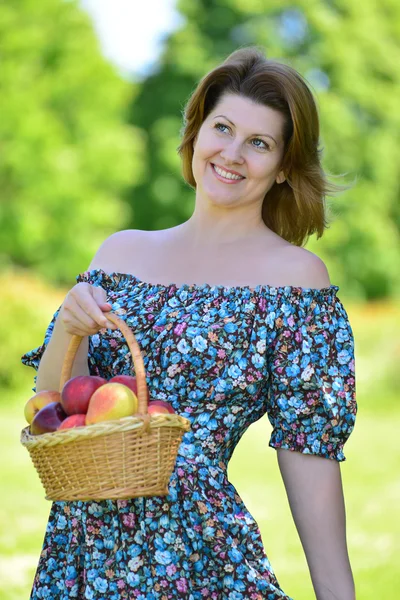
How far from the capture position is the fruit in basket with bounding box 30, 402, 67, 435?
7.45ft

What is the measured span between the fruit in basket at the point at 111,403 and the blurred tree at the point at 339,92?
19.4m

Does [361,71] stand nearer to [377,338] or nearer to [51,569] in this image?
[377,338]

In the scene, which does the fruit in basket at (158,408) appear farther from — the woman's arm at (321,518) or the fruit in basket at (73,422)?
the woman's arm at (321,518)

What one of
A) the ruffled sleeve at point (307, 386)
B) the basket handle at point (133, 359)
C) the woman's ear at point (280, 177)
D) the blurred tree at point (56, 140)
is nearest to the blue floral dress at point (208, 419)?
the ruffled sleeve at point (307, 386)

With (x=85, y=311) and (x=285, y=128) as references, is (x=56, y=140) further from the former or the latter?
(x=85, y=311)

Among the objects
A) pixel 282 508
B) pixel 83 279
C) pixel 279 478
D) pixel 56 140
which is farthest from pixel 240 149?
pixel 56 140

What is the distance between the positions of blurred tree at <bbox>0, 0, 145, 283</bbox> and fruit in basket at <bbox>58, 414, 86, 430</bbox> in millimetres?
15509

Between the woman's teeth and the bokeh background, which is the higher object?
the bokeh background

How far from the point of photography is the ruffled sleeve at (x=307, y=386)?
2697mm

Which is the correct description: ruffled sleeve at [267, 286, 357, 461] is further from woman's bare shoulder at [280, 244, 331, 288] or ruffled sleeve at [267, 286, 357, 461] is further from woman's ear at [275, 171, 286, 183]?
woman's ear at [275, 171, 286, 183]

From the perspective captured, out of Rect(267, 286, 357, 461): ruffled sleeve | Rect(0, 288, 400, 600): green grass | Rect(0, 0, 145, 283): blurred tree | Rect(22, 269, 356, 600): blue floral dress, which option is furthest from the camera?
Rect(0, 0, 145, 283): blurred tree

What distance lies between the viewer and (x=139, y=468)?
7.17 ft

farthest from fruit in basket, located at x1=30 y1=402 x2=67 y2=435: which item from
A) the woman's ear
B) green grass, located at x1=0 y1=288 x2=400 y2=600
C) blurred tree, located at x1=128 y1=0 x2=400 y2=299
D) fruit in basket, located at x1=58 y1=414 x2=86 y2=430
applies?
blurred tree, located at x1=128 y1=0 x2=400 y2=299

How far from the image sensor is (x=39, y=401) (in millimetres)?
2414
